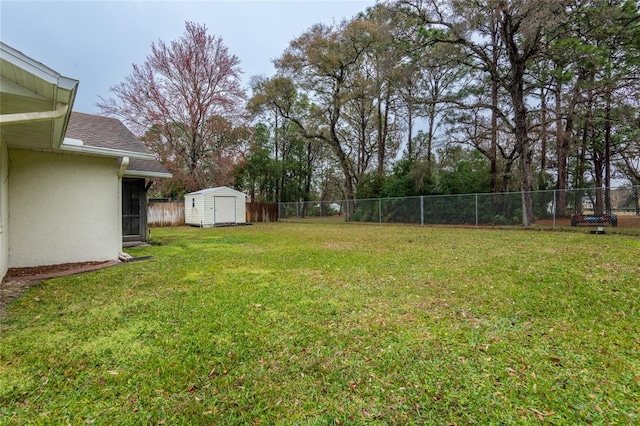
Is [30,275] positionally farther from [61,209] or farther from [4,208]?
[61,209]

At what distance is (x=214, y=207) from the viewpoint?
602 inches

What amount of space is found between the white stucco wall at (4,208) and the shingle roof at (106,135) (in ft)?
3.79

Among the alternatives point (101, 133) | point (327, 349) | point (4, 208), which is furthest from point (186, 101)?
point (327, 349)

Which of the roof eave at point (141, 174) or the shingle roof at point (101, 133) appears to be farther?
the roof eave at point (141, 174)

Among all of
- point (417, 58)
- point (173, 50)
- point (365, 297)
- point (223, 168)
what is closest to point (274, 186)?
point (223, 168)

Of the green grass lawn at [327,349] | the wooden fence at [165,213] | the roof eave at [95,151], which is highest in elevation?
the roof eave at [95,151]

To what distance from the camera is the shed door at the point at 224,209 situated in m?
15.4

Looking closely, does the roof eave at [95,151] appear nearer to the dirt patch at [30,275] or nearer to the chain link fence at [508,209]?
the dirt patch at [30,275]

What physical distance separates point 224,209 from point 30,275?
11578 millimetres

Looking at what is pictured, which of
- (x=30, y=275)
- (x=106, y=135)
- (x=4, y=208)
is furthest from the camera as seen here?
Result: (x=106, y=135)

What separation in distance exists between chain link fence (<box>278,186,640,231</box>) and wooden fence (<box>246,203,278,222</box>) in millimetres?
6064

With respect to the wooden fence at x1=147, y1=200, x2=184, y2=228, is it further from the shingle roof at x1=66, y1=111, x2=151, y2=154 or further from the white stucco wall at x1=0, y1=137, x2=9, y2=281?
the white stucco wall at x1=0, y1=137, x2=9, y2=281

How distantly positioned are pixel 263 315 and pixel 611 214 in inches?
461

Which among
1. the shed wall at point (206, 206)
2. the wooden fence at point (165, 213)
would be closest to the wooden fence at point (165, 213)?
the wooden fence at point (165, 213)
